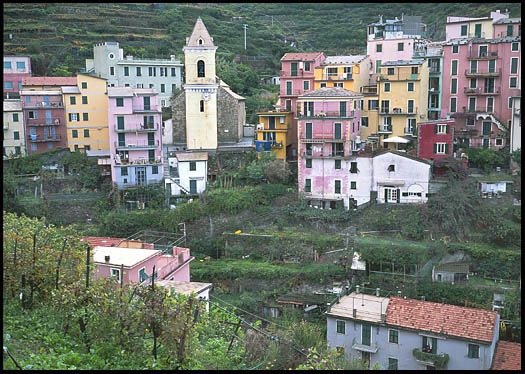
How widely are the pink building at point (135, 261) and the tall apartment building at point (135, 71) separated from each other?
1956 cm

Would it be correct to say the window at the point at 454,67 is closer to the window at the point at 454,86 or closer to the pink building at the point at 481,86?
the pink building at the point at 481,86

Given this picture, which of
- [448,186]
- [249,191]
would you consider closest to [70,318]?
[249,191]

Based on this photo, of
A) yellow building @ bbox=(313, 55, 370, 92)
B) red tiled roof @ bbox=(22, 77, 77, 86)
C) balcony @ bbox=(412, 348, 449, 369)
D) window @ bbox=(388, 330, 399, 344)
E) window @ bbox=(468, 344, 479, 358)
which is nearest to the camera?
window @ bbox=(468, 344, 479, 358)

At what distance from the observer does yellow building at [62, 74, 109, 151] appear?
116 feet

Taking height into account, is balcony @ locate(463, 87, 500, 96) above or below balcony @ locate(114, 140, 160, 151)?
above

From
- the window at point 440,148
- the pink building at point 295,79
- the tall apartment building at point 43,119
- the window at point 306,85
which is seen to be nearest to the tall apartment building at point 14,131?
the tall apartment building at point 43,119

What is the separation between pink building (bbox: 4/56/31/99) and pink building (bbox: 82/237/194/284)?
21.7 meters

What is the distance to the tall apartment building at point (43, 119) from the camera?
1362 inches

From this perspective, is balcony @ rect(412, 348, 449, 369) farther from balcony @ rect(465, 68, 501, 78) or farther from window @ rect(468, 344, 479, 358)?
balcony @ rect(465, 68, 501, 78)

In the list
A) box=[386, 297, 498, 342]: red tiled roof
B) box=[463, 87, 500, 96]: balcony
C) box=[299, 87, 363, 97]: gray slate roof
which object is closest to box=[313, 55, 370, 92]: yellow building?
box=[299, 87, 363, 97]: gray slate roof

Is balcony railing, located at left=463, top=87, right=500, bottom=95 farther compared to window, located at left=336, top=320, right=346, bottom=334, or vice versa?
balcony railing, located at left=463, top=87, right=500, bottom=95

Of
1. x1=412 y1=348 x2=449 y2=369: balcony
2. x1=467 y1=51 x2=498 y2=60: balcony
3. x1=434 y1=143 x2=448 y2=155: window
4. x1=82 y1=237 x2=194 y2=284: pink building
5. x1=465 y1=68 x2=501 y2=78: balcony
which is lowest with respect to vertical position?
x1=412 y1=348 x2=449 y2=369: balcony

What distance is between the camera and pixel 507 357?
64.2 ft

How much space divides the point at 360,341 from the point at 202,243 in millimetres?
10719
